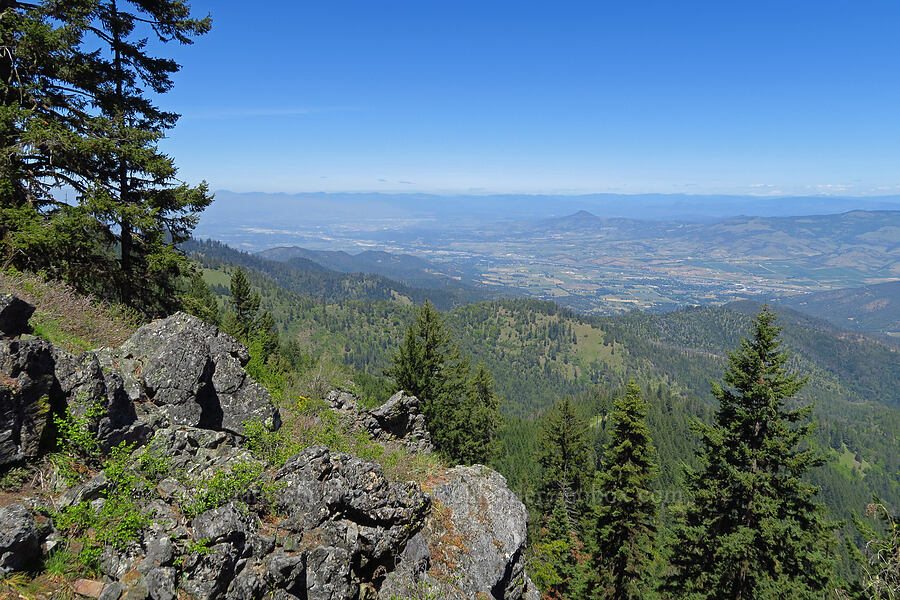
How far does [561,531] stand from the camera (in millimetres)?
30188

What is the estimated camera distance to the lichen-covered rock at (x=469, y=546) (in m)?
8.38

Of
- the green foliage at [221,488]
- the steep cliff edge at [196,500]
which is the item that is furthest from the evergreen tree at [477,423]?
the green foliage at [221,488]

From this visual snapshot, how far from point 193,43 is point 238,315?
27.0 m

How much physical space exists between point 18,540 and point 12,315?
4.63 meters

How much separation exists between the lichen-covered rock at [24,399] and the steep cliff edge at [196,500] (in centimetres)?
2

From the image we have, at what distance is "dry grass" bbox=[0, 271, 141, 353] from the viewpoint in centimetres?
934

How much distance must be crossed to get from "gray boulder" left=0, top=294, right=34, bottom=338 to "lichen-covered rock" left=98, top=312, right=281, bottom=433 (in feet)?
4.95

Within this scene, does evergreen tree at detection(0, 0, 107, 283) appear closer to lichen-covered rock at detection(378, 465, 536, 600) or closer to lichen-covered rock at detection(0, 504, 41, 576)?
lichen-covered rock at detection(0, 504, 41, 576)

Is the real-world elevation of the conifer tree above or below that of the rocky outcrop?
above

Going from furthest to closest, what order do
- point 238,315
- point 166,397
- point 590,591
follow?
1. point 238,315
2. point 590,591
3. point 166,397

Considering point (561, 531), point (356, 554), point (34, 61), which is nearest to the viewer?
point (356, 554)

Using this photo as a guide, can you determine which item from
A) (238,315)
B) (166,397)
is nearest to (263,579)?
(166,397)

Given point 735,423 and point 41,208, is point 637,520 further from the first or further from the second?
point 41,208

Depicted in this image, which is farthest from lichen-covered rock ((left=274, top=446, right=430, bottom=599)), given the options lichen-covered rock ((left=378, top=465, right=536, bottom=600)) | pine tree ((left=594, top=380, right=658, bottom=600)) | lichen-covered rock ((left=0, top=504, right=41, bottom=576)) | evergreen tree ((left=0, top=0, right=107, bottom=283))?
pine tree ((left=594, top=380, right=658, bottom=600))
